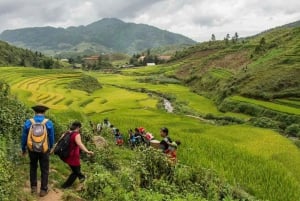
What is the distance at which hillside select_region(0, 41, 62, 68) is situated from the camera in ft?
296

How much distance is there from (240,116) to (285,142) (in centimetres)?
1244

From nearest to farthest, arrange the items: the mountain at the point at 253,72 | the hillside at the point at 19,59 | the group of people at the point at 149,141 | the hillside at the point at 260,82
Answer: the group of people at the point at 149,141
the hillside at the point at 260,82
the mountain at the point at 253,72
the hillside at the point at 19,59

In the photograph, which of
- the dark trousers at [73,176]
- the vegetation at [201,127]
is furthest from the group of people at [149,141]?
the dark trousers at [73,176]

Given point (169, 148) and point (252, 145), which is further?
point (252, 145)

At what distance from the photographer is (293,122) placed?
31.2m

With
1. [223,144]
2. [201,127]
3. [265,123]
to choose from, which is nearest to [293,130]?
[265,123]

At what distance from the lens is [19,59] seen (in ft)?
310

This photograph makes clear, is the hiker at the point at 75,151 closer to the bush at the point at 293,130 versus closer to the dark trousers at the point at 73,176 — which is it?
the dark trousers at the point at 73,176

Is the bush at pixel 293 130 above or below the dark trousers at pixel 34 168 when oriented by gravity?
below

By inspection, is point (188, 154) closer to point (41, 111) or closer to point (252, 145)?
point (252, 145)

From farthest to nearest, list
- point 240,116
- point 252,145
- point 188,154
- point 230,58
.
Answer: point 230,58
point 240,116
point 252,145
point 188,154

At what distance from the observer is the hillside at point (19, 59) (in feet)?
296

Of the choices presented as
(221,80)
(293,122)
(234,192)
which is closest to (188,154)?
(234,192)

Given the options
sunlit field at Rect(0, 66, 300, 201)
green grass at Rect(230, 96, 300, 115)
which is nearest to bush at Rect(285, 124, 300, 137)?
sunlit field at Rect(0, 66, 300, 201)
